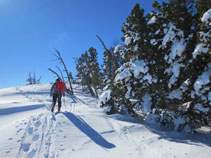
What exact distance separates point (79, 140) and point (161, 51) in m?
5.36

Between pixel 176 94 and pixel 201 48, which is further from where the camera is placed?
pixel 176 94

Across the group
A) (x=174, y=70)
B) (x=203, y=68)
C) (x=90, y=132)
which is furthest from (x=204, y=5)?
(x=90, y=132)

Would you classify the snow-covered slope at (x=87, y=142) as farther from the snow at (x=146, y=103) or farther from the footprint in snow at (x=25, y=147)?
the snow at (x=146, y=103)

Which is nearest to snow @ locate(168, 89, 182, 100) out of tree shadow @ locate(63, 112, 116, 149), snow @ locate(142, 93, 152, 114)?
snow @ locate(142, 93, 152, 114)

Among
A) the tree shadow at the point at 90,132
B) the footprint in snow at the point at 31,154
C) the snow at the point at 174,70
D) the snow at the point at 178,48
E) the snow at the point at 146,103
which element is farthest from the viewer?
the snow at the point at 146,103

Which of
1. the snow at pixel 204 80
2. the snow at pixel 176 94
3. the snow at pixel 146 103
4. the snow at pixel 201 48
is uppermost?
the snow at pixel 201 48

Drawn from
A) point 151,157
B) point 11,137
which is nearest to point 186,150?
point 151,157

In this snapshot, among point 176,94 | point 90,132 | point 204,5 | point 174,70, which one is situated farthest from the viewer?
point 176,94

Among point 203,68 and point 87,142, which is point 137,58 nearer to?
point 203,68

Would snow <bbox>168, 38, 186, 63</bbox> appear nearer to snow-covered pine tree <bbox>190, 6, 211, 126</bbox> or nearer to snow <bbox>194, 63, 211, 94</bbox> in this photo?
snow-covered pine tree <bbox>190, 6, 211, 126</bbox>

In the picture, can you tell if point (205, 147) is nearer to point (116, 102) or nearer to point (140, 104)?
point (140, 104)

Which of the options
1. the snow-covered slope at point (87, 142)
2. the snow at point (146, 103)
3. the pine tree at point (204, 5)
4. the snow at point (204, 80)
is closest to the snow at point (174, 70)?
the snow at point (204, 80)

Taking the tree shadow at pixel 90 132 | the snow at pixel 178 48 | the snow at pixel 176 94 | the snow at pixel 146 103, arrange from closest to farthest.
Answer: the tree shadow at pixel 90 132
the snow at pixel 178 48
the snow at pixel 176 94
the snow at pixel 146 103

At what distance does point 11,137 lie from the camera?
3.96 meters
